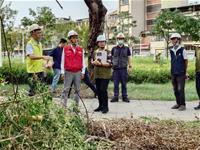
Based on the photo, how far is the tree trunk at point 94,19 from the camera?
14.7 m

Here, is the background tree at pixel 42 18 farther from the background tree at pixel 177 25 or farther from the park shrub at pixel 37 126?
the park shrub at pixel 37 126

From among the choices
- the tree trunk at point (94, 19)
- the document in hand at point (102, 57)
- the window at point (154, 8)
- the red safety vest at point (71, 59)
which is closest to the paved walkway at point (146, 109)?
the red safety vest at point (71, 59)

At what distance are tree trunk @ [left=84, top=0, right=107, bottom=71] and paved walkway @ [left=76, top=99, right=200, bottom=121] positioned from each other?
2275 millimetres

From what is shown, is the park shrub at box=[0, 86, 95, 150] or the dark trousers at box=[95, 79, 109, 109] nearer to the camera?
the park shrub at box=[0, 86, 95, 150]

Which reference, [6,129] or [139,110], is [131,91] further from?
[6,129]

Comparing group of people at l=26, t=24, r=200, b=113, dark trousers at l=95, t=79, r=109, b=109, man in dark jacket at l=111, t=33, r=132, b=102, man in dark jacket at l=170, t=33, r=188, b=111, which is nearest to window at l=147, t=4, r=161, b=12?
man in dark jacket at l=111, t=33, r=132, b=102

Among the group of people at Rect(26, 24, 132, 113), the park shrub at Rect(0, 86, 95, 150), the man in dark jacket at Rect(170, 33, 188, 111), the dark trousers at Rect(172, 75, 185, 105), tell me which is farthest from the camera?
the dark trousers at Rect(172, 75, 185, 105)

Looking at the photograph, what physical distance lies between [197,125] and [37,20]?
44.5 meters

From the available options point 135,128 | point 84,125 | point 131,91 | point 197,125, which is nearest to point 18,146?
point 84,125

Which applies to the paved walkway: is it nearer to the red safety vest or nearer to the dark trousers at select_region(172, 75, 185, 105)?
the dark trousers at select_region(172, 75, 185, 105)

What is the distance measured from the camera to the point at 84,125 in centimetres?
509

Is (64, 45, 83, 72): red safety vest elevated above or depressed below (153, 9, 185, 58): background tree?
below

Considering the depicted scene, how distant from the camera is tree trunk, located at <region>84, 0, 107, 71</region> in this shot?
14.7m

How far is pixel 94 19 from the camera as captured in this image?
14.8 meters
